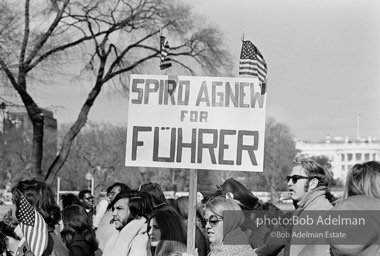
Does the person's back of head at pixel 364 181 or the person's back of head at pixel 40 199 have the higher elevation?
the person's back of head at pixel 364 181

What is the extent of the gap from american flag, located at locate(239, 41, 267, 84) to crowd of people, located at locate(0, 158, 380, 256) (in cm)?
98

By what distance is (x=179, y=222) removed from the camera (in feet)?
19.1

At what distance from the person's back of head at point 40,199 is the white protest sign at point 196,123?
68 centimetres

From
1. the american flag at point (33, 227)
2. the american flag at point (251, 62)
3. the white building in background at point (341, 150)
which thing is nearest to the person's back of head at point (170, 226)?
the american flag at point (33, 227)

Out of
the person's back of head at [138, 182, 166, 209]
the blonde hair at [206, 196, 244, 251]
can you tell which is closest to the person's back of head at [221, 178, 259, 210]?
the person's back of head at [138, 182, 166, 209]

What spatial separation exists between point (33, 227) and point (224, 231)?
1.39m

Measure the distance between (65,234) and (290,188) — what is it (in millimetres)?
2453

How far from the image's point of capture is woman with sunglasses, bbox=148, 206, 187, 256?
5672 mm

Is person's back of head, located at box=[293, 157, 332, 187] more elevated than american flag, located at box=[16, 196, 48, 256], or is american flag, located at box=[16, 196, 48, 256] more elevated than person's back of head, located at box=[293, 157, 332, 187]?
person's back of head, located at box=[293, 157, 332, 187]

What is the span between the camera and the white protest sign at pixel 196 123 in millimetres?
6129

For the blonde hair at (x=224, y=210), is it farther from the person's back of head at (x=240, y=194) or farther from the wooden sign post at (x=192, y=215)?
the person's back of head at (x=240, y=194)

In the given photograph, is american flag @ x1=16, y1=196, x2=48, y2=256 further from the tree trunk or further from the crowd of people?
the tree trunk

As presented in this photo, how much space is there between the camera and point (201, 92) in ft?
20.6

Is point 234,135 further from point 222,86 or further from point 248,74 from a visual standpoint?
point 248,74
